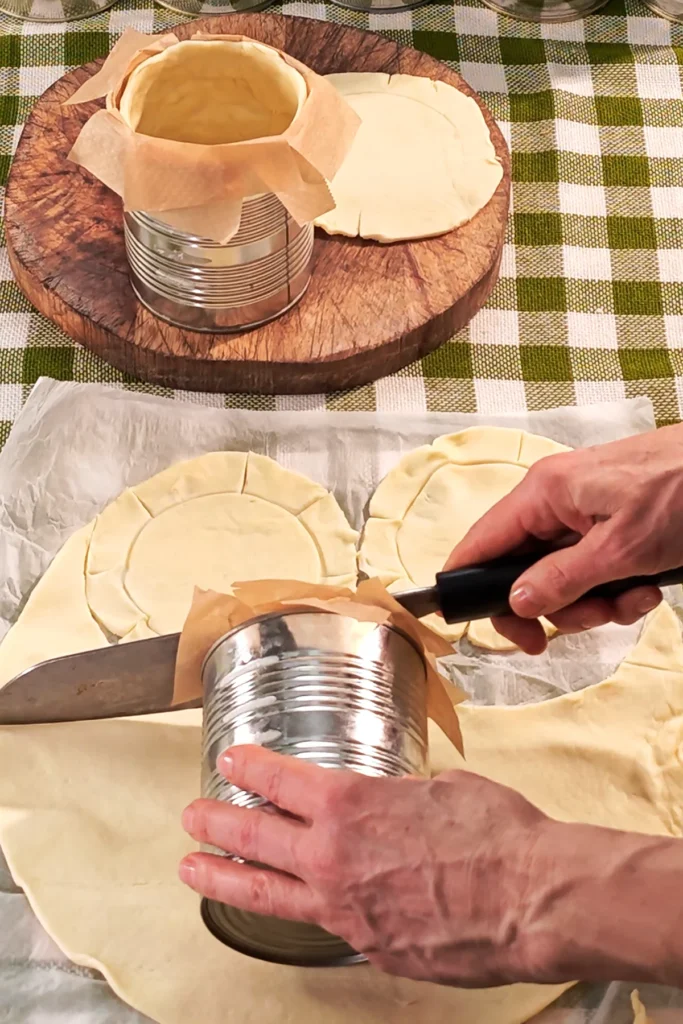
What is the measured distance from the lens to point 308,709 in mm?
928

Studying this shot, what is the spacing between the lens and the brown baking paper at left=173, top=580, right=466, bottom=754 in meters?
1.00

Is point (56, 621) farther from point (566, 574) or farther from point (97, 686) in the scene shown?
point (566, 574)

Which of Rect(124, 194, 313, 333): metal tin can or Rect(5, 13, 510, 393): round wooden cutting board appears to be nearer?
Rect(124, 194, 313, 333): metal tin can

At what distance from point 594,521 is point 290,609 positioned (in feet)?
1.10

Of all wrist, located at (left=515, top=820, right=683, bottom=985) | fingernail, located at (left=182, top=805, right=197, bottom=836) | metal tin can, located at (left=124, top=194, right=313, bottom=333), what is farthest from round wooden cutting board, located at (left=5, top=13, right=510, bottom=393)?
wrist, located at (left=515, top=820, right=683, bottom=985)

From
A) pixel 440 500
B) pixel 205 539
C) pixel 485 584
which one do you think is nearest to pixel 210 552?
pixel 205 539

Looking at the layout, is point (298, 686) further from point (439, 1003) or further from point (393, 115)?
point (393, 115)

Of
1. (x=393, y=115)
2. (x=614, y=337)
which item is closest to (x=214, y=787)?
(x=614, y=337)

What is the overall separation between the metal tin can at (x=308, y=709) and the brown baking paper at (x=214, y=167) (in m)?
0.54

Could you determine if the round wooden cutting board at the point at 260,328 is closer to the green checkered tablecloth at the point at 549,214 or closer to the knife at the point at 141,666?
the green checkered tablecloth at the point at 549,214

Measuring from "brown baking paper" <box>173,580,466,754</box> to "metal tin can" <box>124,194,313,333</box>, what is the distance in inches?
19.7

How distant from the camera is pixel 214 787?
95cm

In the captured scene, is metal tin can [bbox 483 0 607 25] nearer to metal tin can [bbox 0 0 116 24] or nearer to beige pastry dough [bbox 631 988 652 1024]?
A: metal tin can [bbox 0 0 116 24]

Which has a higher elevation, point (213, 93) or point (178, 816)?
point (213, 93)
